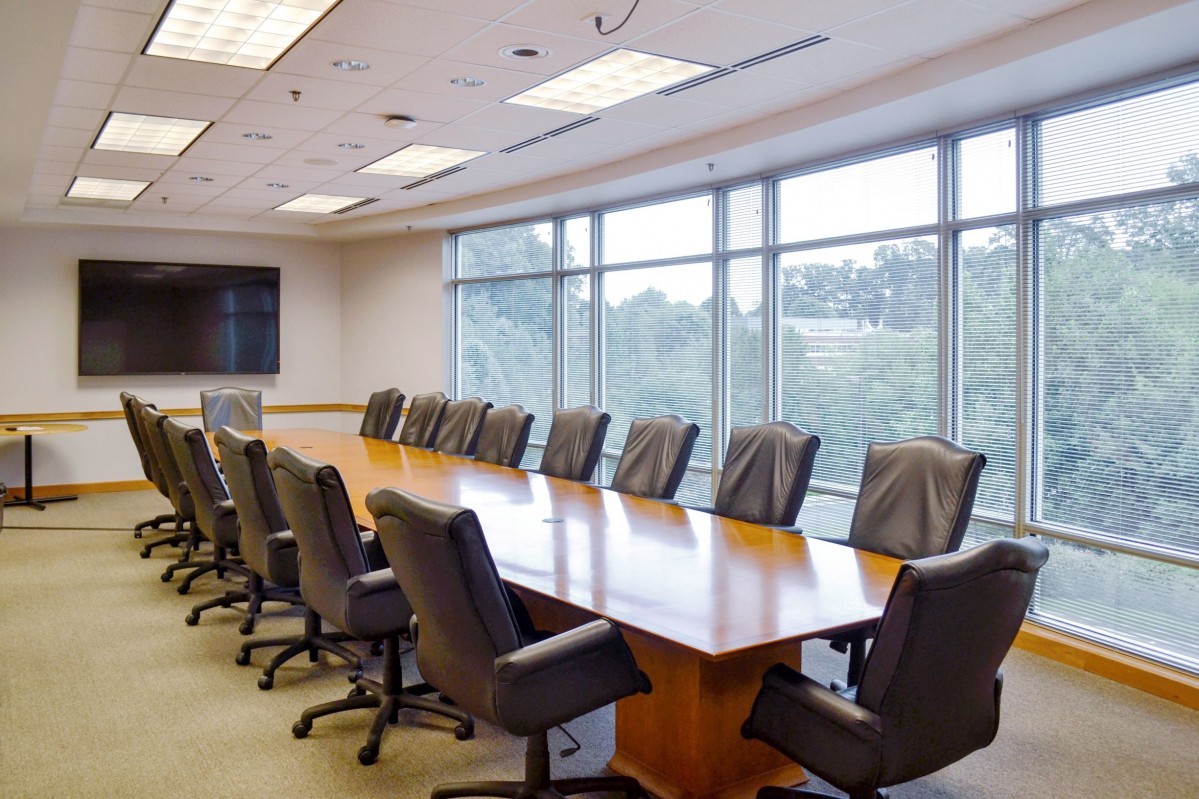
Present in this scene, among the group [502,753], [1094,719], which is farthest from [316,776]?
[1094,719]

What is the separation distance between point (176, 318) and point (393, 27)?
7.10m

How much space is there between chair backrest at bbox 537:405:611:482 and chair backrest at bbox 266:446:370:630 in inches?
89.2

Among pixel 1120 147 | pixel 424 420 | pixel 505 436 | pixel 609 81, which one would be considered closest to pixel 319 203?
pixel 424 420

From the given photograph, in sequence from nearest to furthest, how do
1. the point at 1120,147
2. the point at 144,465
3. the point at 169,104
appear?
the point at 1120,147, the point at 169,104, the point at 144,465

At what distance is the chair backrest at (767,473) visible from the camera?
13.8 feet

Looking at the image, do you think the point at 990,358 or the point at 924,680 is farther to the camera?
the point at 990,358

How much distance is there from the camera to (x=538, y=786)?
9.16 feet

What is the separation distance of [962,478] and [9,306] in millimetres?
9419

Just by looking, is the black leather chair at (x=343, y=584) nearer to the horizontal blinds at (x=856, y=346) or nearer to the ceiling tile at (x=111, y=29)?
the ceiling tile at (x=111, y=29)

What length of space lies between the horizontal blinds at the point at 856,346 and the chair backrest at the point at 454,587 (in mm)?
3680

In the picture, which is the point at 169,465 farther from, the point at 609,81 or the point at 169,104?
the point at 609,81

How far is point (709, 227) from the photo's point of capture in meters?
7.12

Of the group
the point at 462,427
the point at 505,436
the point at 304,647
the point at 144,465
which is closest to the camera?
the point at 304,647

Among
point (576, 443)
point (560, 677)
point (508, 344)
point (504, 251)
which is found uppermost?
point (504, 251)
